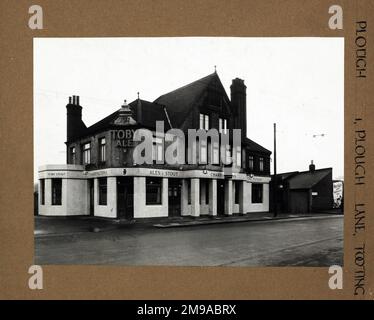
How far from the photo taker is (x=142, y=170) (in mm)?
17344

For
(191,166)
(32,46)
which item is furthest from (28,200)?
(191,166)

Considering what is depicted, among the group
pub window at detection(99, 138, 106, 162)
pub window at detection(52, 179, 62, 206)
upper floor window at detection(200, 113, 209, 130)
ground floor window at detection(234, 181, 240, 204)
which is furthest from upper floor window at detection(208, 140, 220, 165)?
pub window at detection(52, 179, 62, 206)

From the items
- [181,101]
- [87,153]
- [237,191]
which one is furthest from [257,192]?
[87,153]

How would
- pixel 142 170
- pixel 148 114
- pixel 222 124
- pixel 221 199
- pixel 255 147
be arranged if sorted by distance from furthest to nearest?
pixel 255 147
pixel 221 199
pixel 222 124
pixel 142 170
pixel 148 114

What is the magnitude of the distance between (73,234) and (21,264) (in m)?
6.65

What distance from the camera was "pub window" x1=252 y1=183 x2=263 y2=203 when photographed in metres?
24.5

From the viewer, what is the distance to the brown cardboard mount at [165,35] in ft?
17.7

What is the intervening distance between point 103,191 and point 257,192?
12.6m

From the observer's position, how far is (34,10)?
551 cm

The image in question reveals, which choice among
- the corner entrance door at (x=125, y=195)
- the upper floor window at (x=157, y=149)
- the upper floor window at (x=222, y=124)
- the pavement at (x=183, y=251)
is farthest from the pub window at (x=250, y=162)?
the pavement at (x=183, y=251)

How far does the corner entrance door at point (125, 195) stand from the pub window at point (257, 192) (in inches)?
435

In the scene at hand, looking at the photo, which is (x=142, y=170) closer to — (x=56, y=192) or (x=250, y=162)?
(x=56, y=192)

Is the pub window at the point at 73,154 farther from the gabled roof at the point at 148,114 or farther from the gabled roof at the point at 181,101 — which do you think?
the gabled roof at the point at 181,101

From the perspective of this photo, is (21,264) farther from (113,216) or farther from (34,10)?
(113,216)
